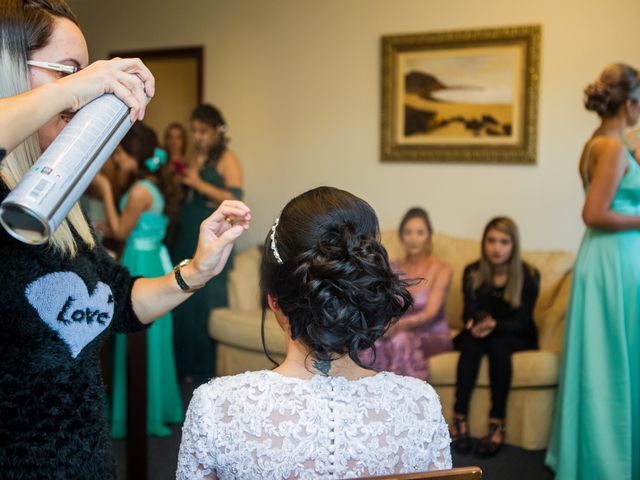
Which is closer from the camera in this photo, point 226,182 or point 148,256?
point 148,256

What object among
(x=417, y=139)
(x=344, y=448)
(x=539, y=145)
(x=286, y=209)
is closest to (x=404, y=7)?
(x=417, y=139)

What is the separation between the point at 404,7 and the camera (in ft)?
13.7

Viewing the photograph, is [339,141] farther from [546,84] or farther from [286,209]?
[286,209]

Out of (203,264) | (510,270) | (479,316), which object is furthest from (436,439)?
(510,270)

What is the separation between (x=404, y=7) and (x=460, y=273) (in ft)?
5.53

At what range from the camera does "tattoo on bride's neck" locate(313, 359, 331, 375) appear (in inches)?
44.9

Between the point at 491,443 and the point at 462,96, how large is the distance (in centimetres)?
203

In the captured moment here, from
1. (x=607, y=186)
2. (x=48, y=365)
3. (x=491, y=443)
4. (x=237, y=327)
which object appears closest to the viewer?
(x=48, y=365)

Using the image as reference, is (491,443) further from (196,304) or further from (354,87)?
(354,87)

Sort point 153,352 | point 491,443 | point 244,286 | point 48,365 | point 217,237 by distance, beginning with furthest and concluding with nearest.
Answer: point 244,286 → point 153,352 → point 491,443 → point 217,237 → point 48,365

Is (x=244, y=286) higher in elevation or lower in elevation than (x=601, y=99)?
lower

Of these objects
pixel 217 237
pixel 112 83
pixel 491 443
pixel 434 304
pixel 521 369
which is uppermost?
pixel 112 83

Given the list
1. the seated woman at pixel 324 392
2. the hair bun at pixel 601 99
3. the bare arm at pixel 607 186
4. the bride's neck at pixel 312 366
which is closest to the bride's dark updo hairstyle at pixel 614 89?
the hair bun at pixel 601 99

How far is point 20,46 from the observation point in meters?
0.98
